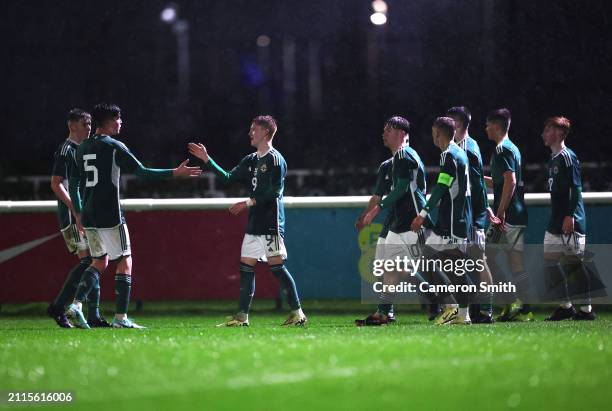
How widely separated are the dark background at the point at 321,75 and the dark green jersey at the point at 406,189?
35.1ft

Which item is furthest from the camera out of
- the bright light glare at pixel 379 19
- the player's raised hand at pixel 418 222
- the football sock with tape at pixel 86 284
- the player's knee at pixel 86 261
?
the bright light glare at pixel 379 19

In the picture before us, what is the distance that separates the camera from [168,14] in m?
30.7

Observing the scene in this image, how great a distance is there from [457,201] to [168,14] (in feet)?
71.8

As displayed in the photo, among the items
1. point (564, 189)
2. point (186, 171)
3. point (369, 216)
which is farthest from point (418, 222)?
point (186, 171)

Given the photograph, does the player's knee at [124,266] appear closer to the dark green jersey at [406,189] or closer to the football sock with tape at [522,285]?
the dark green jersey at [406,189]

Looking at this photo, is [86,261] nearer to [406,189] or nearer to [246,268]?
[246,268]

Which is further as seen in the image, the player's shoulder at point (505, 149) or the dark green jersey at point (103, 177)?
the player's shoulder at point (505, 149)

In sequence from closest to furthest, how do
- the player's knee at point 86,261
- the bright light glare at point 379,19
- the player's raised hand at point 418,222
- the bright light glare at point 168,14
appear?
the player's raised hand at point 418,222
the player's knee at point 86,261
the bright light glare at point 379,19
the bright light glare at point 168,14

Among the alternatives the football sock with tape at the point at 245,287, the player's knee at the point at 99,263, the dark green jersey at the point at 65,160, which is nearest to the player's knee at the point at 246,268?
the football sock with tape at the point at 245,287

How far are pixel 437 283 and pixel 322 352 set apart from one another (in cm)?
358

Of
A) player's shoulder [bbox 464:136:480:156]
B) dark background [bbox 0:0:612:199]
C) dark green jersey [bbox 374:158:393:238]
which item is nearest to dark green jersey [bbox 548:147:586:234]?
player's shoulder [bbox 464:136:480:156]

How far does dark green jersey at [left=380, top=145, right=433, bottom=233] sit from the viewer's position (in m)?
10.3

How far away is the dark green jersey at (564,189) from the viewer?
1082 cm

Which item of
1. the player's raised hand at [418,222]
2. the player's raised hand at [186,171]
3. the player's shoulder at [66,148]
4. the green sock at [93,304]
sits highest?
the player's shoulder at [66,148]
